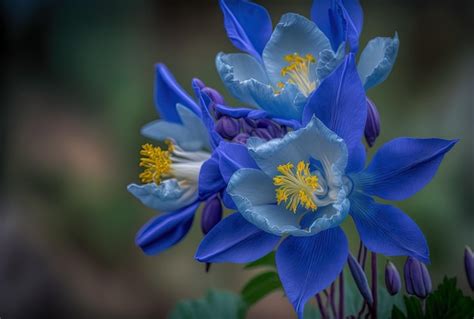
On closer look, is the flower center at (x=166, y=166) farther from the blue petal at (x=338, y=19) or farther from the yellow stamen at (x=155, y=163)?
the blue petal at (x=338, y=19)

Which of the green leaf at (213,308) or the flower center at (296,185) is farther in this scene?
the green leaf at (213,308)

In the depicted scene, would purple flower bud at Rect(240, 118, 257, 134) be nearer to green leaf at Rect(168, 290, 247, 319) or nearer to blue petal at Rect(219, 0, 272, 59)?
blue petal at Rect(219, 0, 272, 59)

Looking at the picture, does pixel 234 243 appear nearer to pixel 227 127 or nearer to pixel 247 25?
pixel 227 127

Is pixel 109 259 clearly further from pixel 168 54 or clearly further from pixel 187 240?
pixel 168 54

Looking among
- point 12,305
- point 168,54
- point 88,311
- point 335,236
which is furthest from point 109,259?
point 335,236

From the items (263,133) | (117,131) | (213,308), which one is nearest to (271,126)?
(263,133)

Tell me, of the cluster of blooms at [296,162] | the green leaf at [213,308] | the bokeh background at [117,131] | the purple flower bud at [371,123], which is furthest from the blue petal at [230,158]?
the bokeh background at [117,131]

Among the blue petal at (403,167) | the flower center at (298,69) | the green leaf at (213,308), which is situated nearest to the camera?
the blue petal at (403,167)
